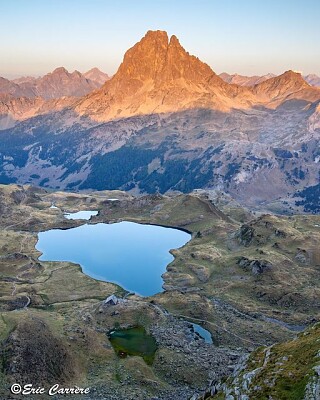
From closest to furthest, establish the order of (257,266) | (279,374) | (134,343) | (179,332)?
(279,374), (134,343), (179,332), (257,266)

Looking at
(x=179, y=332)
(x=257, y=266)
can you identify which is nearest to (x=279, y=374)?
(x=179, y=332)

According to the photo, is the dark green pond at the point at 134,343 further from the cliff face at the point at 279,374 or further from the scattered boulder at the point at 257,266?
the scattered boulder at the point at 257,266

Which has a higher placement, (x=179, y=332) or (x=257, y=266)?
(x=257, y=266)

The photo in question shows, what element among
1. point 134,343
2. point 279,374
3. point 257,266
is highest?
point 279,374

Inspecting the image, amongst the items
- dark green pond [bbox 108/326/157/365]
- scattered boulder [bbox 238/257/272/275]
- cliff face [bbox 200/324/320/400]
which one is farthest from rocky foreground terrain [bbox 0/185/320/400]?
dark green pond [bbox 108/326/157/365]

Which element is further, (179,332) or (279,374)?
(179,332)

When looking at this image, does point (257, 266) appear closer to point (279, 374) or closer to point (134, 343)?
point (134, 343)

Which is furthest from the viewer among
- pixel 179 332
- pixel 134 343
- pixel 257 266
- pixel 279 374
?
pixel 257 266

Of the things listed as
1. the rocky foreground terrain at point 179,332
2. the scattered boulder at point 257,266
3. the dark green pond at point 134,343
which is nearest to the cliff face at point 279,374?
the rocky foreground terrain at point 179,332

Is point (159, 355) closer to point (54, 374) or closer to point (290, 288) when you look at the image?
point (54, 374)

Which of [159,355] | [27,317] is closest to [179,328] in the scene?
[159,355]
